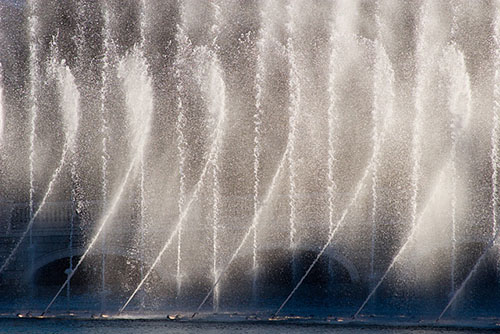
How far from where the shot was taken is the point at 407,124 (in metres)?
32.9

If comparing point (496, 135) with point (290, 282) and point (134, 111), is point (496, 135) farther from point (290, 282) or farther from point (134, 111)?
point (134, 111)

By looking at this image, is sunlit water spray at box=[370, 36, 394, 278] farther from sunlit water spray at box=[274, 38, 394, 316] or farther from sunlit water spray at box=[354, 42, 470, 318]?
sunlit water spray at box=[354, 42, 470, 318]

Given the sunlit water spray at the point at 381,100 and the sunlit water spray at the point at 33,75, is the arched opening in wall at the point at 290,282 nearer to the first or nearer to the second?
the sunlit water spray at the point at 381,100

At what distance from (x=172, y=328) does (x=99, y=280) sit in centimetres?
974

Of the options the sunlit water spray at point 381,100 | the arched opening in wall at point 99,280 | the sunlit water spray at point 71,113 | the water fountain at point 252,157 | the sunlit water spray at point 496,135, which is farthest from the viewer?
the sunlit water spray at point 381,100

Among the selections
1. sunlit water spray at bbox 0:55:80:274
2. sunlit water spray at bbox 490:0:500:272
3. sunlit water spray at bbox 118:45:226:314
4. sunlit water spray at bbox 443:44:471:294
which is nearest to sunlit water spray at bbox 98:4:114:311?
sunlit water spray at bbox 0:55:80:274

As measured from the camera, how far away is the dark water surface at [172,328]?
2000cm

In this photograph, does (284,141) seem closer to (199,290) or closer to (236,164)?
(236,164)

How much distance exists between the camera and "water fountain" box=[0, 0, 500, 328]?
27156 millimetres

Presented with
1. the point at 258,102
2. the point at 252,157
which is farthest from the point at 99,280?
the point at 258,102

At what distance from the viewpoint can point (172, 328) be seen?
67.2 ft

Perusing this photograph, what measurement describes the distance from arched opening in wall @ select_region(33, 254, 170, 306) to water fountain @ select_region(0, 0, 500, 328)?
4.8 inches

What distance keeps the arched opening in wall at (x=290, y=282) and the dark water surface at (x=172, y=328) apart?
360 cm

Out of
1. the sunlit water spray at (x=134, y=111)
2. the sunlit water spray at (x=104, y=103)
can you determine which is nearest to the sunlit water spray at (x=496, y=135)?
the sunlit water spray at (x=134, y=111)
